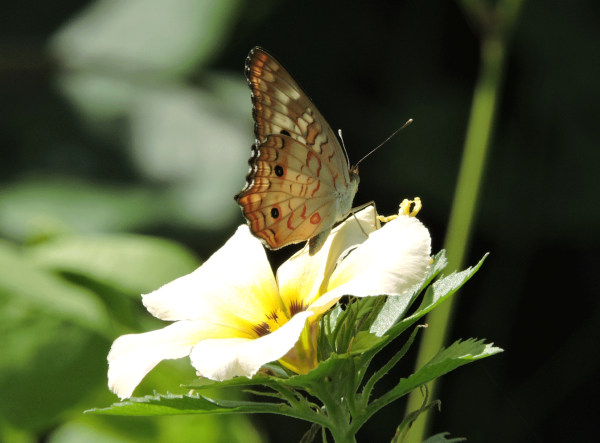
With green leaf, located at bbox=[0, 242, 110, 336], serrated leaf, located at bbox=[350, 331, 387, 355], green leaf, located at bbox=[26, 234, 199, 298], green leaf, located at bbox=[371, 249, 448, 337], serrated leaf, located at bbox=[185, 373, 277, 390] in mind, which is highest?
green leaf, located at bbox=[371, 249, 448, 337]

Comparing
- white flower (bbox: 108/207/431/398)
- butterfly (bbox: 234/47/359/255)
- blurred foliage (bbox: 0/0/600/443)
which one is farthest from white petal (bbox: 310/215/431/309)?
blurred foliage (bbox: 0/0/600/443)

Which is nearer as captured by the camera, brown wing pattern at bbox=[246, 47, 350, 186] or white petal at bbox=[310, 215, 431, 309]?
white petal at bbox=[310, 215, 431, 309]

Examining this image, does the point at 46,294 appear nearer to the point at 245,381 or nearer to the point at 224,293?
the point at 224,293

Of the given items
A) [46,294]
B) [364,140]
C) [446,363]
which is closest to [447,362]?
[446,363]

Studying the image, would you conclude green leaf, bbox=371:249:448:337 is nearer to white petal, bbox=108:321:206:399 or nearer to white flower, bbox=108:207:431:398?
white flower, bbox=108:207:431:398

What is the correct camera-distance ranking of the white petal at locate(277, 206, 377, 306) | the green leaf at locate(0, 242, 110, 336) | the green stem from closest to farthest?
the white petal at locate(277, 206, 377, 306) < the green leaf at locate(0, 242, 110, 336) < the green stem

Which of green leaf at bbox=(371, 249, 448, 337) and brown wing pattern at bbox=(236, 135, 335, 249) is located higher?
brown wing pattern at bbox=(236, 135, 335, 249)

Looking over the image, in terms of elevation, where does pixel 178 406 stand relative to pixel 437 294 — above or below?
below

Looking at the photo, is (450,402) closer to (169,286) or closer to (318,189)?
(318,189)
